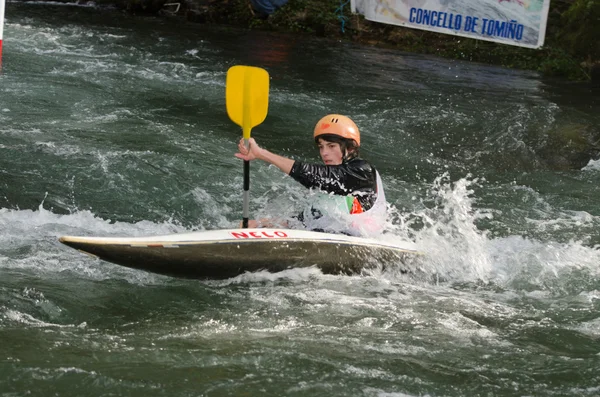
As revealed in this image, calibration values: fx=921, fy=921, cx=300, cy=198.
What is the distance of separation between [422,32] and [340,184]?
10.8m

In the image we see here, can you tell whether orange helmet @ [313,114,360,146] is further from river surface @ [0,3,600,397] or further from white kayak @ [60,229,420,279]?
river surface @ [0,3,600,397]

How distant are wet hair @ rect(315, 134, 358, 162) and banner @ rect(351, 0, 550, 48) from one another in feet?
29.7

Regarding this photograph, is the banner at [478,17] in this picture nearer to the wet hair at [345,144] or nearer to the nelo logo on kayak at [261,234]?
the wet hair at [345,144]

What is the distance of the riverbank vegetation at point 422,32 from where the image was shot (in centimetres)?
1475

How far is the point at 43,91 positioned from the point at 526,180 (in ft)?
18.3

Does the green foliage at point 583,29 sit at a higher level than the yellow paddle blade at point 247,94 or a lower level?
higher

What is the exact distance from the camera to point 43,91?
1073 centimetres

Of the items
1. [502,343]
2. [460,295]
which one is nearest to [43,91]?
[460,295]

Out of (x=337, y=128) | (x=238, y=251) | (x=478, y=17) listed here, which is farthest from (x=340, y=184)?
(x=478, y=17)

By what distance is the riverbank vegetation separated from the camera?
14750 millimetres

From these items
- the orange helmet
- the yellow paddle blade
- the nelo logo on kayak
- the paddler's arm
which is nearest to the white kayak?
the nelo logo on kayak

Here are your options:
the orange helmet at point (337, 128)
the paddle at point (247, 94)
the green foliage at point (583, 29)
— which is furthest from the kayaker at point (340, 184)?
the green foliage at point (583, 29)

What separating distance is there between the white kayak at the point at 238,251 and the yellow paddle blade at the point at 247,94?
0.85m

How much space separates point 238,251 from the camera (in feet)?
18.9
